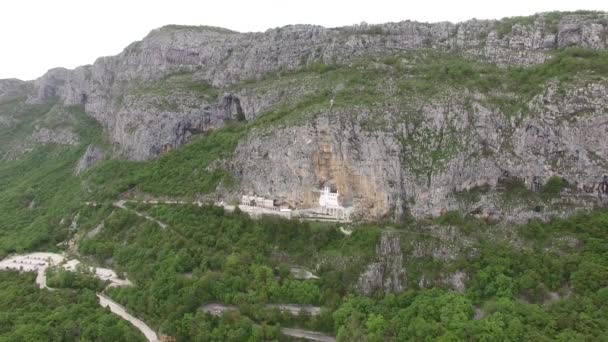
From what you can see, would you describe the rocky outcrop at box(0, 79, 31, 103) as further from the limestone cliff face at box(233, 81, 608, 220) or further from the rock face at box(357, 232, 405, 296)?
the rock face at box(357, 232, 405, 296)

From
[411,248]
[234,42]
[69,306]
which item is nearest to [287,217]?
[411,248]

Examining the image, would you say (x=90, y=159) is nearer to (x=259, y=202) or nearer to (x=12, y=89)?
(x=259, y=202)

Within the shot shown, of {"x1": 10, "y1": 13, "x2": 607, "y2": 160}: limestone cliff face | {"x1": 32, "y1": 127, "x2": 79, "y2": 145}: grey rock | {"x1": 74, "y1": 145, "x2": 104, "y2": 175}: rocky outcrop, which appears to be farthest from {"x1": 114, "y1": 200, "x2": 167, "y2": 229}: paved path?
{"x1": 32, "y1": 127, "x2": 79, "y2": 145}: grey rock

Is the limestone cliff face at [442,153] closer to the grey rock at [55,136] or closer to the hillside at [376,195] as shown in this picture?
the hillside at [376,195]

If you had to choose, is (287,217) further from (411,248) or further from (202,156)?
(202,156)

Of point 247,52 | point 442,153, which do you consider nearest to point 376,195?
point 442,153

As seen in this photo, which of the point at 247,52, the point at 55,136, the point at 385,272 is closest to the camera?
the point at 385,272
